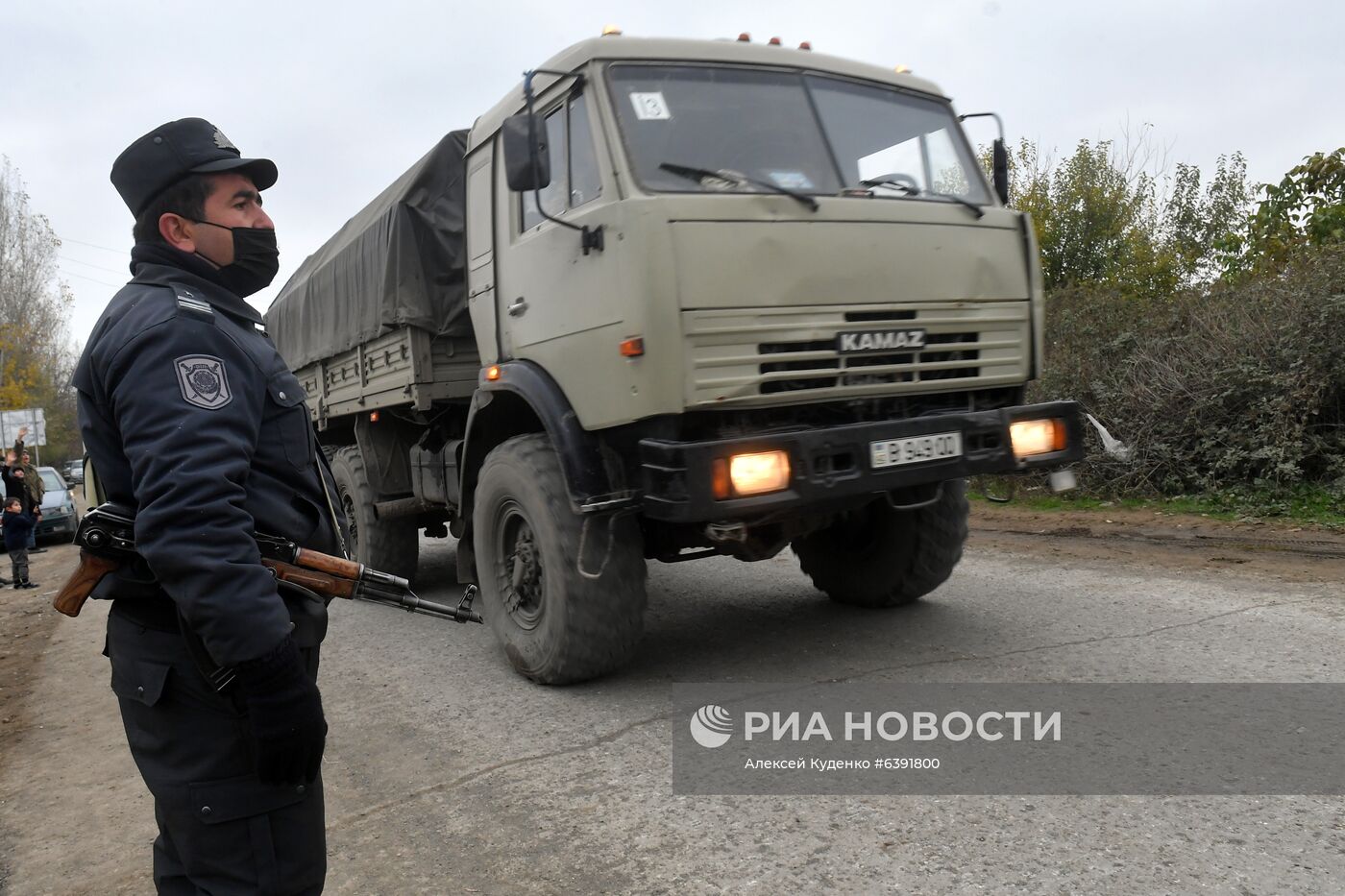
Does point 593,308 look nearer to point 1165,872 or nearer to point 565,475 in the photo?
point 565,475

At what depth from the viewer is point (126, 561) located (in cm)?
199

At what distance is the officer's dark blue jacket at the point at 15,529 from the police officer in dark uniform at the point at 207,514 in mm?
11236

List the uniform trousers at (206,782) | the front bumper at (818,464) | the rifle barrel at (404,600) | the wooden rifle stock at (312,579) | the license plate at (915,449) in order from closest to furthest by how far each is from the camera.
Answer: the uniform trousers at (206,782), the wooden rifle stock at (312,579), the rifle barrel at (404,600), the front bumper at (818,464), the license plate at (915,449)

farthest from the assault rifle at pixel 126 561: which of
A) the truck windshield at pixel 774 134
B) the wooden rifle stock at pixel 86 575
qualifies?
the truck windshield at pixel 774 134

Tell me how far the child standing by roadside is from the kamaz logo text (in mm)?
10633

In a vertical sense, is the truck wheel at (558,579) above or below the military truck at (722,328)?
below

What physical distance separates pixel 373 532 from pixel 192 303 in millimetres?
5762

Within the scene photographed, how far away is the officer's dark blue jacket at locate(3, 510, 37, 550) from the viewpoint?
37.6ft

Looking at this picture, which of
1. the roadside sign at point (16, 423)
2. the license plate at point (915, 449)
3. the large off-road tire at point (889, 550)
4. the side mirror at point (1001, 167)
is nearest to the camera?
the license plate at point (915, 449)

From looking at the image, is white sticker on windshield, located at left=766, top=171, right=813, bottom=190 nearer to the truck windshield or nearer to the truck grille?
the truck windshield

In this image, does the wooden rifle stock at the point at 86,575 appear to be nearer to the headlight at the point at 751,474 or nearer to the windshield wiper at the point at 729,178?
the headlight at the point at 751,474

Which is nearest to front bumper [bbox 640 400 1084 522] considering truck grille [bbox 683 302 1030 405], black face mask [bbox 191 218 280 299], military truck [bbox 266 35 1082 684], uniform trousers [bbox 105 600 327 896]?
military truck [bbox 266 35 1082 684]

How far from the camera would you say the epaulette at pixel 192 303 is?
6.38 feet

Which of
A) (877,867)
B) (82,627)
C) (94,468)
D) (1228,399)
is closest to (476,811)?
(877,867)
